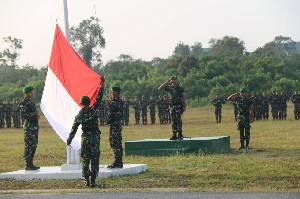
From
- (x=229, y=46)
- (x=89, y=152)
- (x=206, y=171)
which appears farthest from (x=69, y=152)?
(x=229, y=46)

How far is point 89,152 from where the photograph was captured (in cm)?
1485

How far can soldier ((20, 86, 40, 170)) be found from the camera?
17641 mm

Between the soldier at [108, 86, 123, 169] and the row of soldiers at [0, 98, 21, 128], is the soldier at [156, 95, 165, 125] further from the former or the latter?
the soldier at [108, 86, 123, 169]

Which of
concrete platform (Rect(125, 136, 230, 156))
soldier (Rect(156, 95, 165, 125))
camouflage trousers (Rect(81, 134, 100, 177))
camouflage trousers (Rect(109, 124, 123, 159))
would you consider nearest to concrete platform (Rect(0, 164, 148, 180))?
camouflage trousers (Rect(109, 124, 123, 159))

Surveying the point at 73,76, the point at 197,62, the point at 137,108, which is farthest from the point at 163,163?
the point at 197,62

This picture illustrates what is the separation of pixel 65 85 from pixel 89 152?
253 cm

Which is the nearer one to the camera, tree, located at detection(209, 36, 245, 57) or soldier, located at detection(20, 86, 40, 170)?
soldier, located at detection(20, 86, 40, 170)

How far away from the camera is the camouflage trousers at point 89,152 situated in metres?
14.8

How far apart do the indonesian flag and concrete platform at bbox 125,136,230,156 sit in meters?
4.94

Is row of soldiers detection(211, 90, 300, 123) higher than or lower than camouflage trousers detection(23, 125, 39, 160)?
higher

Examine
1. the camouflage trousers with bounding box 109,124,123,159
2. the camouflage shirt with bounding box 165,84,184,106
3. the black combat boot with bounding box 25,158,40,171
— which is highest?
the camouflage shirt with bounding box 165,84,184,106

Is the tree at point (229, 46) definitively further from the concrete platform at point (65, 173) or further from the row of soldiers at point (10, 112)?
the concrete platform at point (65, 173)

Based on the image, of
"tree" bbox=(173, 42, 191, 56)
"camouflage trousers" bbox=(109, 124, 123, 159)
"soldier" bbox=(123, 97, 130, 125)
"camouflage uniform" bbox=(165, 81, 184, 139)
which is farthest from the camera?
"tree" bbox=(173, 42, 191, 56)

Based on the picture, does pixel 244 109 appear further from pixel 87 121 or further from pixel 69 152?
pixel 87 121
